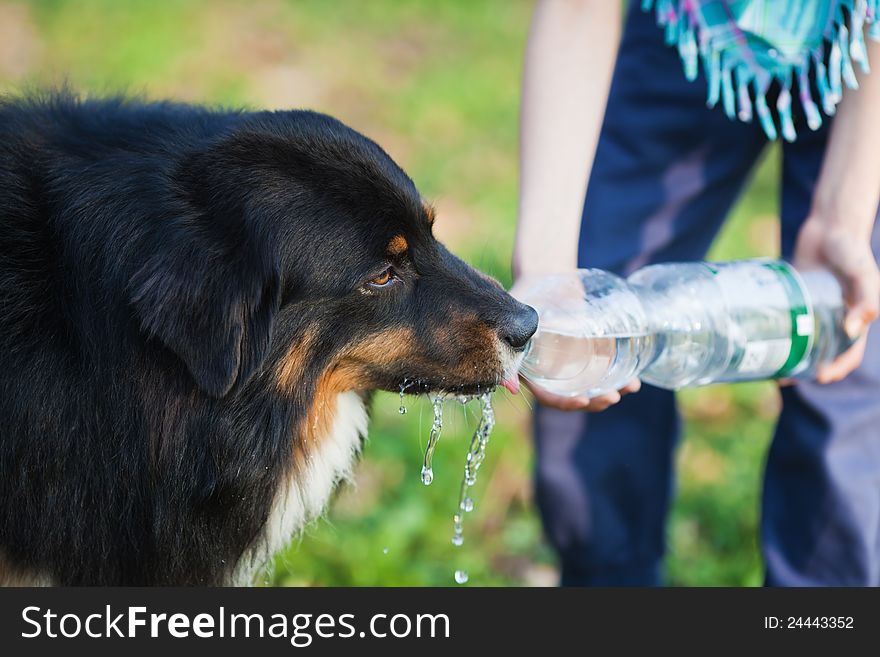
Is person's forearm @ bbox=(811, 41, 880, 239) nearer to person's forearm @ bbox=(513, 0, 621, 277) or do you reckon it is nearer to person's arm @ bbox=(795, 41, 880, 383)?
person's arm @ bbox=(795, 41, 880, 383)

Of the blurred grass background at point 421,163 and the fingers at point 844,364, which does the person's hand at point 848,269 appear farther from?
the blurred grass background at point 421,163

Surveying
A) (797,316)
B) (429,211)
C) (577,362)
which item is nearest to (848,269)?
(797,316)

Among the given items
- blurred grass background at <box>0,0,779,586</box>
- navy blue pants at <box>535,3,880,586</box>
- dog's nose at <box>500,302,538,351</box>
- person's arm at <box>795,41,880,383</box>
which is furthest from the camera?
blurred grass background at <box>0,0,779,586</box>

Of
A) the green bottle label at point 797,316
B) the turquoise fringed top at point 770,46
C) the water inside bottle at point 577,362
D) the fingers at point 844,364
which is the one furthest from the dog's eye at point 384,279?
the fingers at point 844,364

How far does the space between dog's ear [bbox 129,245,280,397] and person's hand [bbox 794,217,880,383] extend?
1.56m

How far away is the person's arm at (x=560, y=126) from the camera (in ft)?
8.77

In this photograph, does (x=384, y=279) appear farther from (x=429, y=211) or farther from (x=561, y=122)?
(x=561, y=122)

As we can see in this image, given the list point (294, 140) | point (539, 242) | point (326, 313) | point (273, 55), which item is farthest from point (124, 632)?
point (273, 55)

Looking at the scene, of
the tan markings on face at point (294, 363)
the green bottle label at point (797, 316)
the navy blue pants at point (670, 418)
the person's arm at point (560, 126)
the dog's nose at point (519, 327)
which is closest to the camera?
the tan markings on face at point (294, 363)

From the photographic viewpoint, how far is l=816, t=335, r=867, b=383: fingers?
109 inches

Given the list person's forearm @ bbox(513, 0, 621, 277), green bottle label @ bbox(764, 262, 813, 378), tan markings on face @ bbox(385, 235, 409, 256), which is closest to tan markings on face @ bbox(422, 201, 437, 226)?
tan markings on face @ bbox(385, 235, 409, 256)

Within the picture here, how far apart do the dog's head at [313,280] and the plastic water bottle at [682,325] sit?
0.97 ft

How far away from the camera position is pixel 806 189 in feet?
9.53

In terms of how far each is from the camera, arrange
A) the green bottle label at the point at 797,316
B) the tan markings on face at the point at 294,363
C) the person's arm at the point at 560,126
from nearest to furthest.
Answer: the tan markings on face at the point at 294,363 → the person's arm at the point at 560,126 → the green bottle label at the point at 797,316
